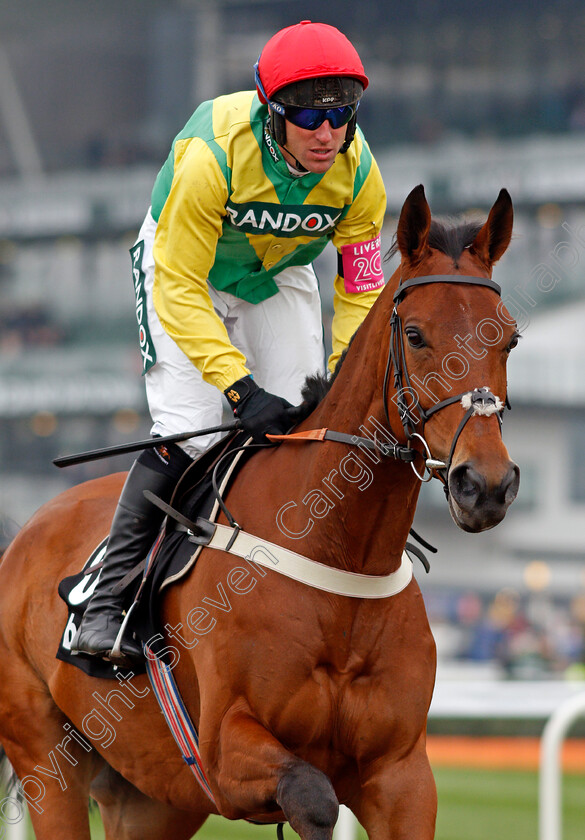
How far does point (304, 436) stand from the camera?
289 cm

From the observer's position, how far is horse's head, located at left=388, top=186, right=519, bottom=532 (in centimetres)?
221

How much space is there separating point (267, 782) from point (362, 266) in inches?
61.5

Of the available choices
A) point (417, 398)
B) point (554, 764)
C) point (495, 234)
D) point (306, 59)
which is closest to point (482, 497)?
point (417, 398)

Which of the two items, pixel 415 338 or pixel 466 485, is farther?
pixel 415 338

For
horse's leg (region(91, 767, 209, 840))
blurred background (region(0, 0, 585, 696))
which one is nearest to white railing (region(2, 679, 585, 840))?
horse's leg (region(91, 767, 209, 840))

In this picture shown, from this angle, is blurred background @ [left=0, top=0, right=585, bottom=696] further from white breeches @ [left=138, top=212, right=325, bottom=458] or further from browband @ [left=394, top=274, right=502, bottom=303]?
browband @ [left=394, top=274, right=502, bottom=303]

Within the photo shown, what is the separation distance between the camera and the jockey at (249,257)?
2.95m

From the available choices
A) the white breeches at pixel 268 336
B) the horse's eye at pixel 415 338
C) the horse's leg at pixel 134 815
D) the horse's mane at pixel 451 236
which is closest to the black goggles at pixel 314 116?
the horse's mane at pixel 451 236

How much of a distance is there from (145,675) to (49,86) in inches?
1067

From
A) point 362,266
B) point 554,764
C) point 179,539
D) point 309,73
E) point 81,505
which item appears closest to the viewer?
point 309,73

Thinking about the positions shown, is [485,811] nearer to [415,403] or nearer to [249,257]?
[249,257]

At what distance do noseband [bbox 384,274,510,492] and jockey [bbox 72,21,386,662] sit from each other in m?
0.55

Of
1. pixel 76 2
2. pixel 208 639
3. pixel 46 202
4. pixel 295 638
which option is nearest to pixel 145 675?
pixel 208 639

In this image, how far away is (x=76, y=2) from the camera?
89.6 feet
